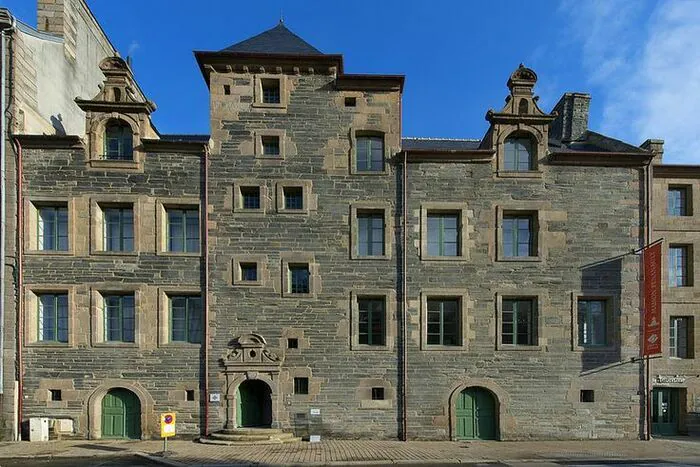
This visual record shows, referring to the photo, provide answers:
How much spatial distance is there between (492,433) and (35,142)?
18.8 m

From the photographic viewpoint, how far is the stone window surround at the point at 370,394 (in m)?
15.4

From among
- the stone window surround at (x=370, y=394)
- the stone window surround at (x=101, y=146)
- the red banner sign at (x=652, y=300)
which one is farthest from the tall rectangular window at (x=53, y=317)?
the red banner sign at (x=652, y=300)

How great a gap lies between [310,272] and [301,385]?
3.92 metres

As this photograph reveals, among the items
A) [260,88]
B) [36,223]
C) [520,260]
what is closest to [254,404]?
[36,223]

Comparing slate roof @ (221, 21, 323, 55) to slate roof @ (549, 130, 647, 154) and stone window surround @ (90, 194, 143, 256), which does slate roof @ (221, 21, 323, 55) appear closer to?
stone window surround @ (90, 194, 143, 256)

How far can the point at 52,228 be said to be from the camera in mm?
15586

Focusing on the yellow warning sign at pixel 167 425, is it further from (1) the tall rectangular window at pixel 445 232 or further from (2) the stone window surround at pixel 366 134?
(1) the tall rectangular window at pixel 445 232

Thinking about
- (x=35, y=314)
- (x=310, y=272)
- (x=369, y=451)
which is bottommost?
(x=369, y=451)

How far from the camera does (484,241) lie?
16.0 meters

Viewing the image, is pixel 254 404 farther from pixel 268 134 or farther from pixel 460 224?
pixel 460 224

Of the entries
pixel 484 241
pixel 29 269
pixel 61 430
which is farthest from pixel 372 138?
pixel 61 430

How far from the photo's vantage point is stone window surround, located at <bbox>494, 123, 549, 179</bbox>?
635 inches

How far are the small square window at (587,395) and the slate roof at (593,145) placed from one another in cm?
881

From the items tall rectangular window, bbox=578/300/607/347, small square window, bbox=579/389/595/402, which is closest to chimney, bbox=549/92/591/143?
tall rectangular window, bbox=578/300/607/347
